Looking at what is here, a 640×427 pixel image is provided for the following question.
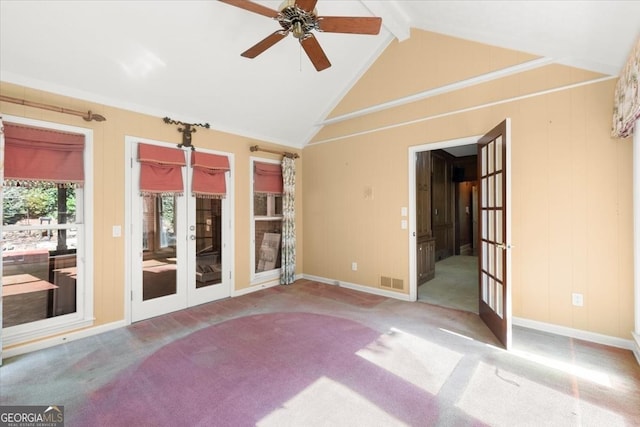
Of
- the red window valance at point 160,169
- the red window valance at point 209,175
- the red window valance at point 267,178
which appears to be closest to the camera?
the red window valance at point 160,169

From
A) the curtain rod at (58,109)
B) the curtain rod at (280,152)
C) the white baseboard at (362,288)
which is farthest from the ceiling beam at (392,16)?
the white baseboard at (362,288)

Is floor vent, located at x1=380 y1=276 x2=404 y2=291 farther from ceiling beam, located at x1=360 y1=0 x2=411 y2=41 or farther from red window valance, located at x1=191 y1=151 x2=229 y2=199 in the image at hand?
ceiling beam, located at x1=360 y1=0 x2=411 y2=41

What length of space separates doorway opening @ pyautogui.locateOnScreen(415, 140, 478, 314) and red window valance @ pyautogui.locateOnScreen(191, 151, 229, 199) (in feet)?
9.75

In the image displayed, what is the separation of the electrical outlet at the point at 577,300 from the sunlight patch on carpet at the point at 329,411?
2.47 meters

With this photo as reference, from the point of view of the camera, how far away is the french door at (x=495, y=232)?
2721 mm

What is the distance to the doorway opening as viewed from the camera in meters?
4.63

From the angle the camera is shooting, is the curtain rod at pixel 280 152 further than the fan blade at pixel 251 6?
Yes

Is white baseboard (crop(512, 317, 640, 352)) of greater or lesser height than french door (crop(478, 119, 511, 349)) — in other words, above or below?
below

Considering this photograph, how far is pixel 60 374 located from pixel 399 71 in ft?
16.8

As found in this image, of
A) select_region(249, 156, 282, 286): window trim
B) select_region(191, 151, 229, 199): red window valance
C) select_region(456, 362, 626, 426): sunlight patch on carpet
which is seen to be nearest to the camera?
select_region(456, 362, 626, 426): sunlight patch on carpet

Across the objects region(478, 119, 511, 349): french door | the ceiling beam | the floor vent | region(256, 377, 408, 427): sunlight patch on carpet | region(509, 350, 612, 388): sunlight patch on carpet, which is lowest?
region(256, 377, 408, 427): sunlight patch on carpet

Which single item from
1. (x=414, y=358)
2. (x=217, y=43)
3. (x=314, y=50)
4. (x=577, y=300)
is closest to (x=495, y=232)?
(x=577, y=300)

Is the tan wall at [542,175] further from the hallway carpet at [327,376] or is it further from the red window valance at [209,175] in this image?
the red window valance at [209,175]

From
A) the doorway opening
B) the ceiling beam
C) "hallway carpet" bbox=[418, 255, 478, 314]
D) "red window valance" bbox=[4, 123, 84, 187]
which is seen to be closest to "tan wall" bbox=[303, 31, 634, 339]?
the ceiling beam
